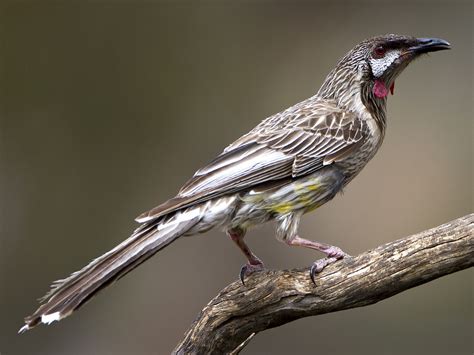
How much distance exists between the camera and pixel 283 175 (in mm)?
5727

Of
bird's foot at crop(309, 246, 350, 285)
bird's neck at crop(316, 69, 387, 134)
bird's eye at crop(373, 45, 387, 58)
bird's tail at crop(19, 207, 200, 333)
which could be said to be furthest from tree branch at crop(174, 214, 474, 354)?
bird's eye at crop(373, 45, 387, 58)

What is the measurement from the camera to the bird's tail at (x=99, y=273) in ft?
15.7

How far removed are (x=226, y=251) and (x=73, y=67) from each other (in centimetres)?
343

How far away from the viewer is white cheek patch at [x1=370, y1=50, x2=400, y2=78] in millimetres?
6309

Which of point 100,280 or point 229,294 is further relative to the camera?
point 229,294

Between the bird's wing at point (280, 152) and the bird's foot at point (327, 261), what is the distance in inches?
26.6

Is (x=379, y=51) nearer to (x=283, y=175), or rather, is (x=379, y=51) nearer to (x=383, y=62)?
(x=383, y=62)

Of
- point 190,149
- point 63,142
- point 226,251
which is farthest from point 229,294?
point 63,142

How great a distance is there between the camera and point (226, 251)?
10.5 m

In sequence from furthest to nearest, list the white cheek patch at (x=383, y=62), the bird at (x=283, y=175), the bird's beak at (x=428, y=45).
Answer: the white cheek patch at (x=383, y=62) < the bird's beak at (x=428, y=45) < the bird at (x=283, y=175)

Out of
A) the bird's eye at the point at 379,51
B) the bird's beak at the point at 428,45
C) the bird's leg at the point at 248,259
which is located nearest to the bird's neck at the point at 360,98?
the bird's eye at the point at 379,51

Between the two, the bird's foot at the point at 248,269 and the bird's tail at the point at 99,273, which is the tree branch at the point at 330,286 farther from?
the bird's tail at the point at 99,273

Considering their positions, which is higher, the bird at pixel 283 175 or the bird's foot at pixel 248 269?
the bird at pixel 283 175

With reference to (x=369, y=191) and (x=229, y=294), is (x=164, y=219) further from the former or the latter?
(x=369, y=191)
